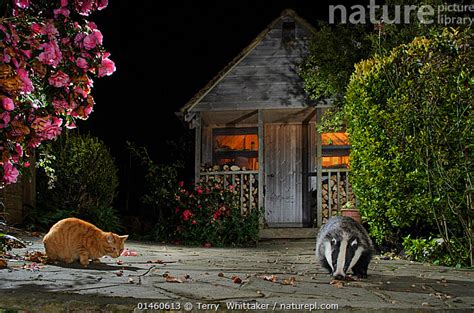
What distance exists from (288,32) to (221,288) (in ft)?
31.4

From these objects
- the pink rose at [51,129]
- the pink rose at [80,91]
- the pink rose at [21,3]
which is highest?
the pink rose at [21,3]

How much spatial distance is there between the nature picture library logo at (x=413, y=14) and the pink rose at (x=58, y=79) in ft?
21.7

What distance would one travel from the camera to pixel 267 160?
1459 cm

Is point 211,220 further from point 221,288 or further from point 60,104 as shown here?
point 60,104

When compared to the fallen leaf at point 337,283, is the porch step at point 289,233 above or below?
below

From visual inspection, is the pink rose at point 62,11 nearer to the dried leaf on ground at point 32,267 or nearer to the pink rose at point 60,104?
the pink rose at point 60,104

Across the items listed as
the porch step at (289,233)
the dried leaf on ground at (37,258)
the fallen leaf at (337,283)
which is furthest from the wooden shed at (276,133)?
the fallen leaf at (337,283)

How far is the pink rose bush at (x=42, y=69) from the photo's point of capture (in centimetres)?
411

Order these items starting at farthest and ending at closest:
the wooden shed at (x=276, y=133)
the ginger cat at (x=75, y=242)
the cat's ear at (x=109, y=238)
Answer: the wooden shed at (x=276, y=133) < the cat's ear at (x=109, y=238) < the ginger cat at (x=75, y=242)

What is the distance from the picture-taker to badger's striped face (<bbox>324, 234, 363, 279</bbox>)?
4.99 meters

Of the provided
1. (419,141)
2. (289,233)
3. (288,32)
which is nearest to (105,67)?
(419,141)

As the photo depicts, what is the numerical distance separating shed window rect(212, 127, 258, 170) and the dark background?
2865 millimetres

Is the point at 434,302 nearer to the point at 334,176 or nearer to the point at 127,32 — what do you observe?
the point at 334,176

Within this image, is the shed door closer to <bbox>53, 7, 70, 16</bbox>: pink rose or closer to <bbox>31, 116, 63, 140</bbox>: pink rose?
<bbox>31, 116, 63, 140</bbox>: pink rose
